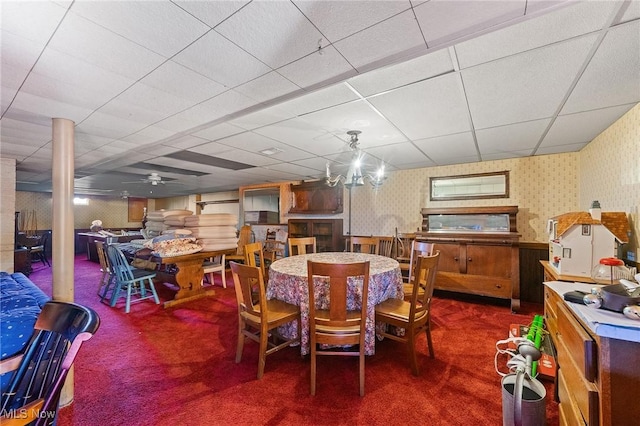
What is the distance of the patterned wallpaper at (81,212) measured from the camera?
8875 millimetres

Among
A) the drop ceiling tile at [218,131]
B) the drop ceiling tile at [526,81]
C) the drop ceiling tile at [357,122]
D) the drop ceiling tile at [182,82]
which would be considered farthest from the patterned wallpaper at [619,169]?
the drop ceiling tile at [218,131]

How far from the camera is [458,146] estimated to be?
3.55m

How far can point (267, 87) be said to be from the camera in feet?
6.40

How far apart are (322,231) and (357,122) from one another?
3770mm

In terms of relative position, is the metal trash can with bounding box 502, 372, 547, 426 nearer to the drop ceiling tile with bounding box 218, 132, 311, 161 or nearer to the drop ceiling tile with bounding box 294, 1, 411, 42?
the drop ceiling tile with bounding box 294, 1, 411, 42

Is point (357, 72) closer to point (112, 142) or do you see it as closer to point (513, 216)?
point (112, 142)

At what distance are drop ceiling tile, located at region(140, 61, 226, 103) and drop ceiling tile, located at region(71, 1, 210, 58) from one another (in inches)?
9.2

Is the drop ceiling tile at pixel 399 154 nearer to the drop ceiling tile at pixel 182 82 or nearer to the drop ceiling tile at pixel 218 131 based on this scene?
the drop ceiling tile at pixel 218 131

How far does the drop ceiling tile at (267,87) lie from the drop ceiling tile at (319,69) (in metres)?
0.07

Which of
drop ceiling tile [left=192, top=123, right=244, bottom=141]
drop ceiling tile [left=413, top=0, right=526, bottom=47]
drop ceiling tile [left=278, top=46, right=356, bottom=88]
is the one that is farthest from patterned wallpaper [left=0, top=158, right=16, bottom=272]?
drop ceiling tile [left=413, top=0, right=526, bottom=47]

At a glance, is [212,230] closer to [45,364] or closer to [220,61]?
[45,364]

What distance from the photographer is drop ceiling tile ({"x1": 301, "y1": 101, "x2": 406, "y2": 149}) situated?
2381 millimetres

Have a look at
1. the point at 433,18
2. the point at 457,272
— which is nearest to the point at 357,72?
the point at 433,18

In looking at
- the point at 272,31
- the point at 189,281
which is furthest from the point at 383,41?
the point at 189,281
